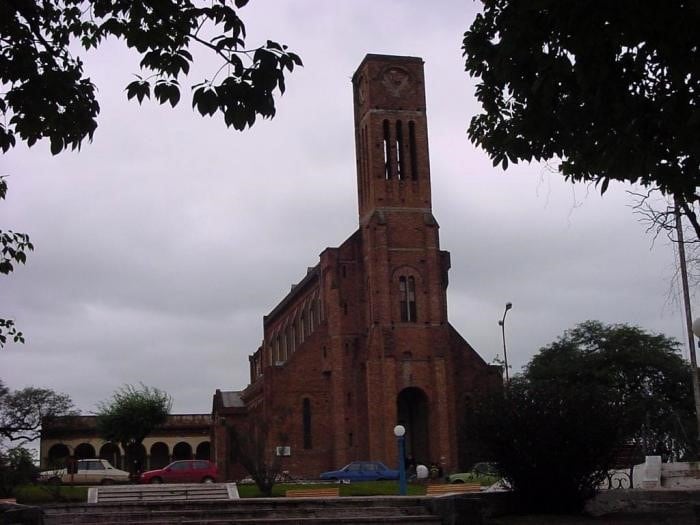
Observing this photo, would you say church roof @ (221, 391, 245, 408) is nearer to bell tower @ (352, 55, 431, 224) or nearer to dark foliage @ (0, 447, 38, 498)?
bell tower @ (352, 55, 431, 224)

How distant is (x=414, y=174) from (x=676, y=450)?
20.2 meters

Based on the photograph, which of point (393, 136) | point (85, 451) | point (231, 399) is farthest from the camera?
point (231, 399)

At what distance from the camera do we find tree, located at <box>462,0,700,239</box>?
749 cm

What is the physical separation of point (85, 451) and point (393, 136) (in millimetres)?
32366

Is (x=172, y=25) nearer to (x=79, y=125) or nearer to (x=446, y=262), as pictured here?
(x=79, y=125)

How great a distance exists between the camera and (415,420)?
167 ft

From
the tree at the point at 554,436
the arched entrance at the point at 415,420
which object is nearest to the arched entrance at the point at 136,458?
the arched entrance at the point at 415,420

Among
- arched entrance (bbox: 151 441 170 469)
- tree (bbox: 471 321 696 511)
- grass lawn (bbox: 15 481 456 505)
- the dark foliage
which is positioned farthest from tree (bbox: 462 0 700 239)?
arched entrance (bbox: 151 441 170 469)

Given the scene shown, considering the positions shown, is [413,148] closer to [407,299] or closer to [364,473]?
[407,299]

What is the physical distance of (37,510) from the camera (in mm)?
14164

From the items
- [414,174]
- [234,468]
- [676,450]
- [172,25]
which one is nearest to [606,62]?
[172,25]

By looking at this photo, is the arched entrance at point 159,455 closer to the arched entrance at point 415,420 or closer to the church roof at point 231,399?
the church roof at point 231,399

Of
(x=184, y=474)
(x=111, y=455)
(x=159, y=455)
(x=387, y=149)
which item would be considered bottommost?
(x=184, y=474)

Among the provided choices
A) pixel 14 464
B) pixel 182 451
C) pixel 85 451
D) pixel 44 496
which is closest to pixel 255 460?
pixel 44 496
